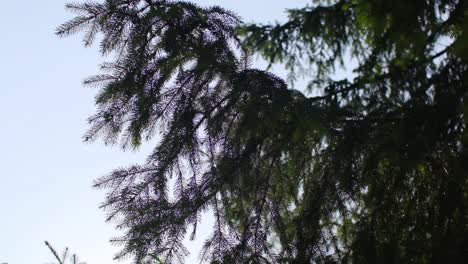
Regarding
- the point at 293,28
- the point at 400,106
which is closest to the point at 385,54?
the point at 400,106

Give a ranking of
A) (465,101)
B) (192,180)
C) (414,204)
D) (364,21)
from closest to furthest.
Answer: (465,101), (364,21), (414,204), (192,180)

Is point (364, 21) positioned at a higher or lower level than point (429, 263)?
higher

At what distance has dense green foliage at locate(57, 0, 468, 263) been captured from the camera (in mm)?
3809

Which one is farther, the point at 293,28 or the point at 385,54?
the point at 385,54

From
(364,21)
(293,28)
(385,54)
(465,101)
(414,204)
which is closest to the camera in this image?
(465,101)

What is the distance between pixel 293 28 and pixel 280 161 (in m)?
1.62

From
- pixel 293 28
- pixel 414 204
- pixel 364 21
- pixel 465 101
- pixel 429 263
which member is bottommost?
pixel 429 263

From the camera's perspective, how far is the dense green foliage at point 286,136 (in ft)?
12.5

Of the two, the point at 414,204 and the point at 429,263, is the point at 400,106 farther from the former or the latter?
the point at 429,263

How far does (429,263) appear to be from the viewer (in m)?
3.71

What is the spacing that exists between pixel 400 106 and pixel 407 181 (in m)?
0.66

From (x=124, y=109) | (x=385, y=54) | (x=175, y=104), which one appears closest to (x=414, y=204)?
(x=385, y=54)

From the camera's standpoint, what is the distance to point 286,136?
4.43m

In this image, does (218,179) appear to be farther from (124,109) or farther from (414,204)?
(414,204)
